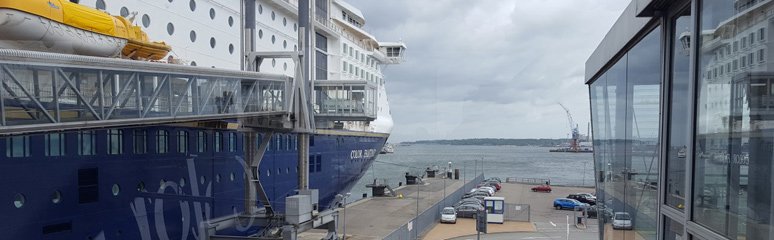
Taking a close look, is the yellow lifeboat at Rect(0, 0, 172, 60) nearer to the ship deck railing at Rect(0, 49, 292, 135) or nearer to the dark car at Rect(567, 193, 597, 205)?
the ship deck railing at Rect(0, 49, 292, 135)

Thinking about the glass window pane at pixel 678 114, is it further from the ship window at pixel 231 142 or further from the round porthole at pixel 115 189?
the ship window at pixel 231 142

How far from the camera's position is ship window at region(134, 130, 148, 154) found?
10.6 meters

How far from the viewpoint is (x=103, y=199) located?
9.94 meters

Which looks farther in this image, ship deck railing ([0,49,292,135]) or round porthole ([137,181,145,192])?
round porthole ([137,181,145,192])

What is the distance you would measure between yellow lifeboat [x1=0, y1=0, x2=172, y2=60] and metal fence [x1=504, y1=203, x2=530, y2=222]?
17.4 metres

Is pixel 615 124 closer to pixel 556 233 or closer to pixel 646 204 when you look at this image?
pixel 646 204

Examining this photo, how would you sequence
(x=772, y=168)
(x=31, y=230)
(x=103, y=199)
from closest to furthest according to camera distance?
(x=772, y=168), (x=31, y=230), (x=103, y=199)

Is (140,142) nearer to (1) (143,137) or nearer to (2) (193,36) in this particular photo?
(1) (143,137)

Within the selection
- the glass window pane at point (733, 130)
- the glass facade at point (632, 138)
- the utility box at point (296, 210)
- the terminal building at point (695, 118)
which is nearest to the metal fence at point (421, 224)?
the utility box at point (296, 210)

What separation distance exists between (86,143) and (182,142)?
2555 mm

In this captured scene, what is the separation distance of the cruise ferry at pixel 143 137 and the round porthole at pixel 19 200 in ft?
0.05

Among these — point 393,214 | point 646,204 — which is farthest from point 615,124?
point 393,214

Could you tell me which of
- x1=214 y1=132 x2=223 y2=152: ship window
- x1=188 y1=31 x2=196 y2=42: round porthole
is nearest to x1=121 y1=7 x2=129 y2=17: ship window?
x1=188 y1=31 x2=196 y2=42: round porthole

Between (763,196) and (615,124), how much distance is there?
10.9 ft
